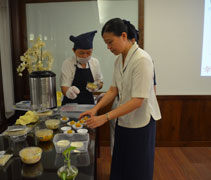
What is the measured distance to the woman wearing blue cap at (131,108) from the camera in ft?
3.84

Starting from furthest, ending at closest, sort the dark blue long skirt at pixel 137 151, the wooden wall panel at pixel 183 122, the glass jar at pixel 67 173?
the wooden wall panel at pixel 183 122 → the dark blue long skirt at pixel 137 151 → the glass jar at pixel 67 173

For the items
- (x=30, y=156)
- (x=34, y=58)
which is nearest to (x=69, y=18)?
(x=34, y=58)

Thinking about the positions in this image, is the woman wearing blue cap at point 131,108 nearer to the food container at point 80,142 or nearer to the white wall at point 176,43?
the food container at point 80,142

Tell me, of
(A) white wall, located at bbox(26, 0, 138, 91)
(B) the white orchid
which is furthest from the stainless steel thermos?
(A) white wall, located at bbox(26, 0, 138, 91)

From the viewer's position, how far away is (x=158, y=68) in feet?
8.37

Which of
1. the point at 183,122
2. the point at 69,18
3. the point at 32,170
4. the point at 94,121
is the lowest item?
the point at 183,122

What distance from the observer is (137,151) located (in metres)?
1.30

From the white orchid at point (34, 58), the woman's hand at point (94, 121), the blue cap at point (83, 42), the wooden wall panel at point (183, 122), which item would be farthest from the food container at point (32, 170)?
the wooden wall panel at point (183, 122)

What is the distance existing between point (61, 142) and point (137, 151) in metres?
0.56

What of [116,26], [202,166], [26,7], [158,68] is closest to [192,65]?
[158,68]

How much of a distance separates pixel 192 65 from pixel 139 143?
5.65 ft

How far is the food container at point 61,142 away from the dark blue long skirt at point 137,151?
44cm

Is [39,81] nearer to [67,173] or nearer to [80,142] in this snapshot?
[80,142]

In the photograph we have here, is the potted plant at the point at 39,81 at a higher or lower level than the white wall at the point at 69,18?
lower
